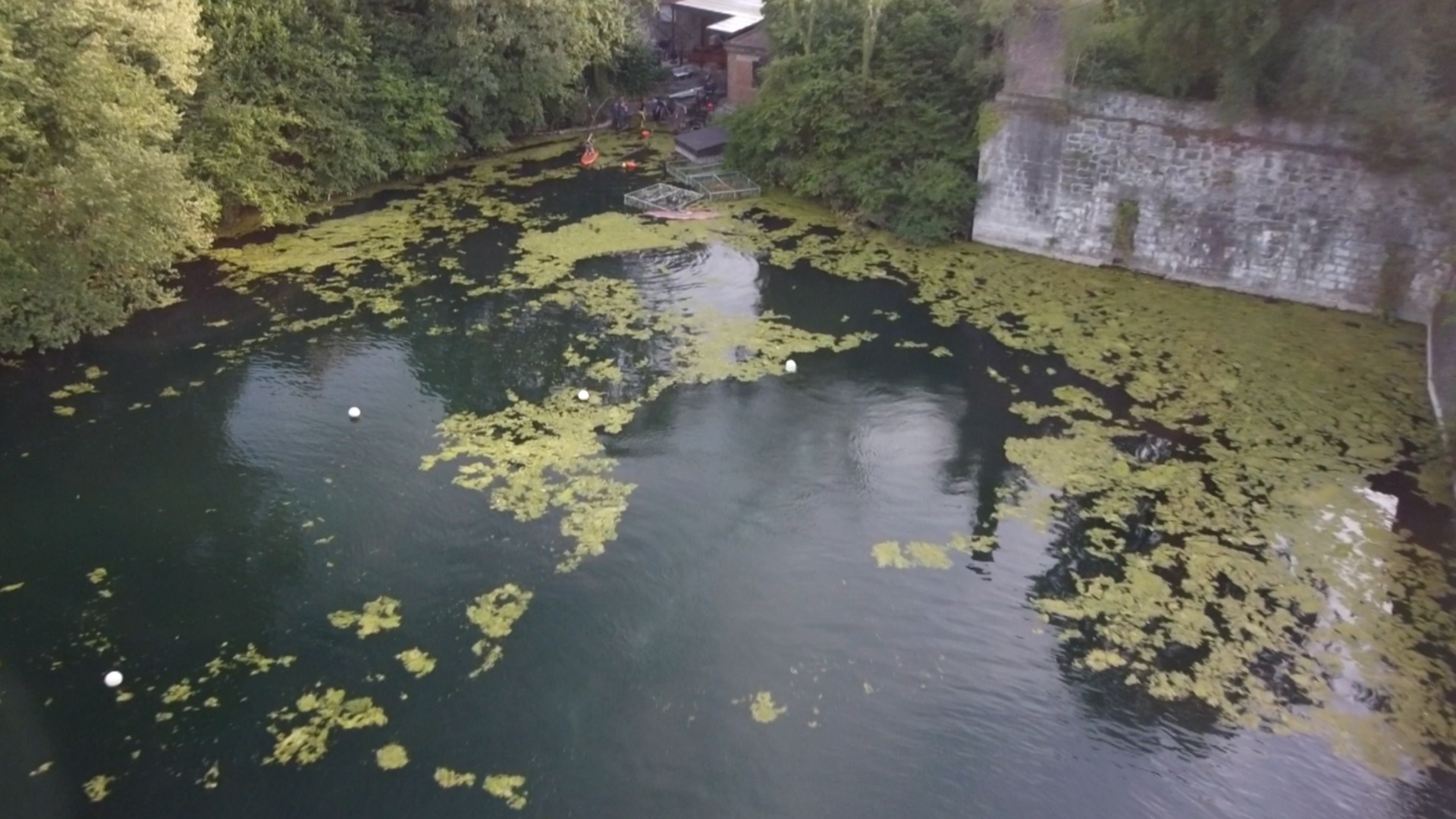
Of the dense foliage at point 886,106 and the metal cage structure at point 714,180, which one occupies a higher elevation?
the dense foliage at point 886,106

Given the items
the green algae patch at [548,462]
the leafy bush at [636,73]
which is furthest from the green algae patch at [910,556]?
the leafy bush at [636,73]

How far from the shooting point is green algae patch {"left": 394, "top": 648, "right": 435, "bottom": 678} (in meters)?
8.79

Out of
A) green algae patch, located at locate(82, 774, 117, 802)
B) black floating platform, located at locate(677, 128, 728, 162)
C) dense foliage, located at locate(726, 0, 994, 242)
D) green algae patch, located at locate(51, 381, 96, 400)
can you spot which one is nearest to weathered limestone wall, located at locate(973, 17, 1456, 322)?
dense foliage, located at locate(726, 0, 994, 242)

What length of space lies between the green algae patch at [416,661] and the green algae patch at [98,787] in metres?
2.30

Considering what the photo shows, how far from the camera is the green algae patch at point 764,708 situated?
8.39m

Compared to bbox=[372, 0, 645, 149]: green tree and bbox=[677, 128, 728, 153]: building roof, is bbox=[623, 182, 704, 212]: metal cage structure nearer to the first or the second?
bbox=[677, 128, 728, 153]: building roof

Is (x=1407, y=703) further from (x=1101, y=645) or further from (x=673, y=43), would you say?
(x=673, y=43)

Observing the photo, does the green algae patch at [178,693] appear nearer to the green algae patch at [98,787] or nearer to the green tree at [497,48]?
the green algae patch at [98,787]

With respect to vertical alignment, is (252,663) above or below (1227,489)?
below

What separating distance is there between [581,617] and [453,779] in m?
2.02

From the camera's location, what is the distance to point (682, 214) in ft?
62.2

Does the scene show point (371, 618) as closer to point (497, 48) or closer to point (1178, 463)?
point (1178, 463)

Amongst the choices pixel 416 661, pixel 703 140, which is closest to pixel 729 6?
pixel 703 140

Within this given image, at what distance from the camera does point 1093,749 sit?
8172 mm
